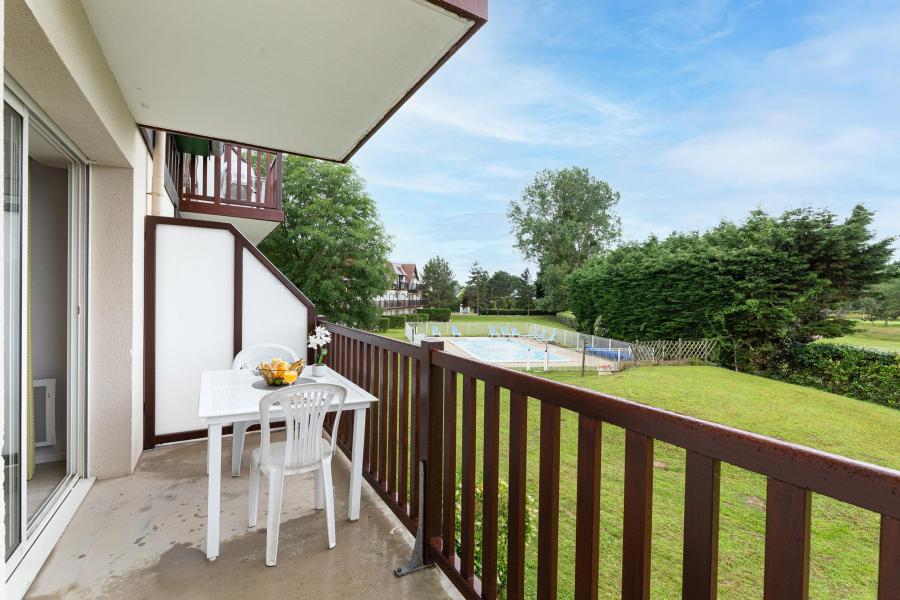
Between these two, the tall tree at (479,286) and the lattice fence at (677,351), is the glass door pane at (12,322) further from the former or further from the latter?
the tall tree at (479,286)

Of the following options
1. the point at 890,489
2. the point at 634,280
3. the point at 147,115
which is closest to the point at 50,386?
the point at 147,115

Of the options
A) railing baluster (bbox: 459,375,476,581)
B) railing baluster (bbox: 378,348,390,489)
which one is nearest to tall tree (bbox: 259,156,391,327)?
railing baluster (bbox: 378,348,390,489)

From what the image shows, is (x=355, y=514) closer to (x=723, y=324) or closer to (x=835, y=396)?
(x=835, y=396)

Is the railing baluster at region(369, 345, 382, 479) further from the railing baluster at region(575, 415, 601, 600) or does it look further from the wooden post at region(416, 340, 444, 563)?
the railing baluster at region(575, 415, 601, 600)

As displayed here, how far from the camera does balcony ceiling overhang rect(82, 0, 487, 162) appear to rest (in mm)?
1595

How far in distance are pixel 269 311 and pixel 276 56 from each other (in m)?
2.37

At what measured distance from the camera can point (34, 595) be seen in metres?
1.67

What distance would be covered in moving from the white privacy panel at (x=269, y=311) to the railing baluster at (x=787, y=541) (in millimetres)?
3670

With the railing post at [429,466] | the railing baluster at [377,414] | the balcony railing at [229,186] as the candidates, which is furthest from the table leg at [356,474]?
the balcony railing at [229,186]

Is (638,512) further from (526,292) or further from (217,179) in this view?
(526,292)

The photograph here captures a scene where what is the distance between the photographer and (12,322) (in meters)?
1.75

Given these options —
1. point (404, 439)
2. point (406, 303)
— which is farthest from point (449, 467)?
point (406, 303)

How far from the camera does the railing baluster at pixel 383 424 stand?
8.20 feet

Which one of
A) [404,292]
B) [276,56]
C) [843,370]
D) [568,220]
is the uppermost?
[568,220]
